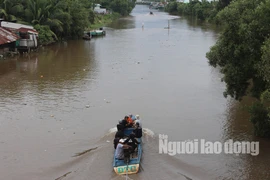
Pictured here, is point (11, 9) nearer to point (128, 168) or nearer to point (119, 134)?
point (119, 134)

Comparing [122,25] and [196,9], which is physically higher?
[196,9]

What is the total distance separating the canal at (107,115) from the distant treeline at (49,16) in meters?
6.24

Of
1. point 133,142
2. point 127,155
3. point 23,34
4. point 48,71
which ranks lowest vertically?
point 127,155

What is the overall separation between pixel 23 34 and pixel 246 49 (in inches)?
932

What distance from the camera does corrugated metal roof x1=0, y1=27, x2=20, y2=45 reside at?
2698 centimetres

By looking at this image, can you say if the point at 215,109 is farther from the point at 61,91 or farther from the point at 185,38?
the point at 185,38

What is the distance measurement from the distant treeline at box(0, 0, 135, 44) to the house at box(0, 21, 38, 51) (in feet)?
8.41

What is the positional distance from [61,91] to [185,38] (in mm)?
26707

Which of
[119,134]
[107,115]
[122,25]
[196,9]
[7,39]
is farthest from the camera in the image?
[196,9]

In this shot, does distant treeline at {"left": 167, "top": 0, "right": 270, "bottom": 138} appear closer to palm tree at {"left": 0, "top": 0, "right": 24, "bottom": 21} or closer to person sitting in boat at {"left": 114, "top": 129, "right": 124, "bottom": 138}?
person sitting in boat at {"left": 114, "top": 129, "right": 124, "bottom": 138}

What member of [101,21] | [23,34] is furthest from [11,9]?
[101,21]

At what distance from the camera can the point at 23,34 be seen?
30.5m

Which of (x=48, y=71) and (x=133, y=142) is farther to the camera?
(x=48, y=71)

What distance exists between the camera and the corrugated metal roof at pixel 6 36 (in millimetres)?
26984
